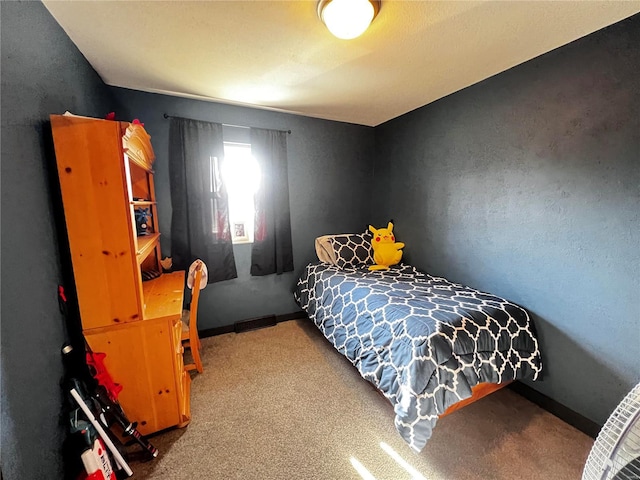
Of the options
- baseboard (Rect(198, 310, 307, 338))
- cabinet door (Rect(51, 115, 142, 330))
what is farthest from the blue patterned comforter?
cabinet door (Rect(51, 115, 142, 330))

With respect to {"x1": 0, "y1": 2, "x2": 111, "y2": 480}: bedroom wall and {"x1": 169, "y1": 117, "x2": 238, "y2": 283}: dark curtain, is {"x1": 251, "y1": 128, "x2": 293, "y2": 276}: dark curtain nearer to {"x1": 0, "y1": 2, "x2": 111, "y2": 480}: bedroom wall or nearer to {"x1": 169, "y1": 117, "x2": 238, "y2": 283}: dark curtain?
{"x1": 169, "y1": 117, "x2": 238, "y2": 283}: dark curtain

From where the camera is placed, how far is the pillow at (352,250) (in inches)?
116

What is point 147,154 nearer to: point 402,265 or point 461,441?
point 402,265

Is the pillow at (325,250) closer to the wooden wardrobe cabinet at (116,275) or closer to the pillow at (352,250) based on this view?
the pillow at (352,250)

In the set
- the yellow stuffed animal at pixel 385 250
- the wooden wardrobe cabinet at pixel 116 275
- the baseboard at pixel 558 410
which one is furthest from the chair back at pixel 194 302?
the baseboard at pixel 558 410

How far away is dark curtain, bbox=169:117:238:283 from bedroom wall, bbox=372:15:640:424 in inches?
86.2

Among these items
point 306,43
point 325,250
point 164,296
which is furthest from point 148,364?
point 306,43

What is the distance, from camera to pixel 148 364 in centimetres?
150

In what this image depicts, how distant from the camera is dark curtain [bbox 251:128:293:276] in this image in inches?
108

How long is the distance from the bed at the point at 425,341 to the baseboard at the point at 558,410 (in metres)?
0.25

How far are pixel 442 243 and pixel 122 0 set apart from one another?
2.74m

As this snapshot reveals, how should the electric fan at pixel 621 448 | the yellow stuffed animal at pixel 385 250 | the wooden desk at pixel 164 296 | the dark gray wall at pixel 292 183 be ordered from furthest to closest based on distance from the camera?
1. the yellow stuffed animal at pixel 385 250
2. the dark gray wall at pixel 292 183
3. the wooden desk at pixel 164 296
4. the electric fan at pixel 621 448

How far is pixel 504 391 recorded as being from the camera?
1979 mm

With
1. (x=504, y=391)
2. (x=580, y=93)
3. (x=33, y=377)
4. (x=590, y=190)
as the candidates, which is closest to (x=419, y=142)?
(x=580, y=93)
